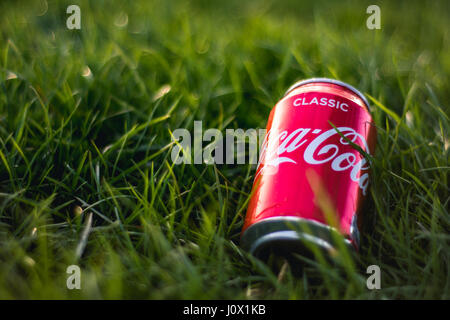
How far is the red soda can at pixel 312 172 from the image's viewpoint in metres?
1.18

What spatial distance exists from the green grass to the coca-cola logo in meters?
0.11

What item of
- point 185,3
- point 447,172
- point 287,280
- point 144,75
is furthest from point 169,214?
point 185,3

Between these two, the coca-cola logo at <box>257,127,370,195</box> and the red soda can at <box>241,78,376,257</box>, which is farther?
the coca-cola logo at <box>257,127,370,195</box>

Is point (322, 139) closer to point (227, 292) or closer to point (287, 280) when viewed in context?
point (287, 280)

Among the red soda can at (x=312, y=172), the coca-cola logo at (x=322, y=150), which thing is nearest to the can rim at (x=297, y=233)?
the red soda can at (x=312, y=172)

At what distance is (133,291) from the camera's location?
1159 millimetres

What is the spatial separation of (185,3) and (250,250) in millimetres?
2246

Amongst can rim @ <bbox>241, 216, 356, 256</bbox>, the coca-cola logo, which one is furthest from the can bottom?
the coca-cola logo

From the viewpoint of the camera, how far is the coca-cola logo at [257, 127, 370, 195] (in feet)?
4.27

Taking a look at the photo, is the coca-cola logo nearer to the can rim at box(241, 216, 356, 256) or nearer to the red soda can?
the red soda can

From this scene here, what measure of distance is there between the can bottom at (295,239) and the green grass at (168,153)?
0.05 metres

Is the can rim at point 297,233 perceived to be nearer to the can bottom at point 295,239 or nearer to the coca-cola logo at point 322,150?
the can bottom at point 295,239

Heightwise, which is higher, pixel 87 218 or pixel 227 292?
pixel 87 218

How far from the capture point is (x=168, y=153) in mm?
1506
